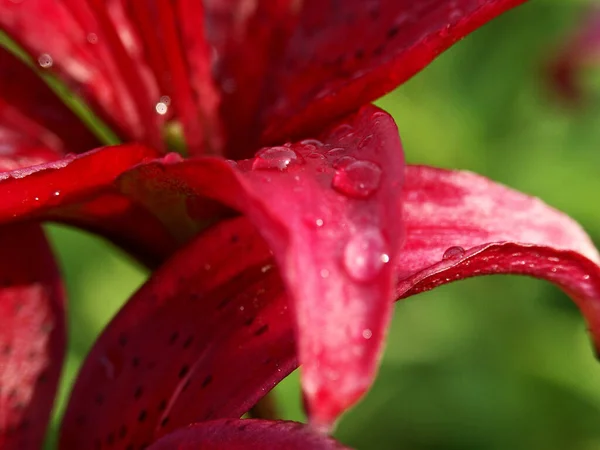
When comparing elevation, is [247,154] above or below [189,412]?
above

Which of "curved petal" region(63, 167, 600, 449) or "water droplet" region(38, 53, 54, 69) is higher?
"water droplet" region(38, 53, 54, 69)

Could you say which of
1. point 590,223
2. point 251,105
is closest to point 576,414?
point 590,223

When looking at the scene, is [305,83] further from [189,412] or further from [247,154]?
[189,412]

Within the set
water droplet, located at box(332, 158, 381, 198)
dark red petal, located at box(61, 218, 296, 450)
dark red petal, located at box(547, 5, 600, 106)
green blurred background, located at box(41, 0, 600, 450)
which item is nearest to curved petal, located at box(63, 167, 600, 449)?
dark red petal, located at box(61, 218, 296, 450)

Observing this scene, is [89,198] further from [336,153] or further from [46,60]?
[46,60]

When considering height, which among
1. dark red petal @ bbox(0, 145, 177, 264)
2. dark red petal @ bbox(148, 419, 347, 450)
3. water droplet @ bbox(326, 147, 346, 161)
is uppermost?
dark red petal @ bbox(0, 145, 177, 264)

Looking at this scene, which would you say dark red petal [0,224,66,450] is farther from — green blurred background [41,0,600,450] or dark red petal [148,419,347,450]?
green blurred background [41,0,600,450]
